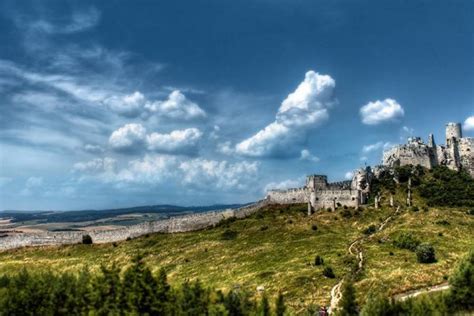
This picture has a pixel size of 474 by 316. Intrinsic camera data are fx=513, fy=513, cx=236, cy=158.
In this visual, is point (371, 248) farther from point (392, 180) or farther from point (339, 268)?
point (392, 180)

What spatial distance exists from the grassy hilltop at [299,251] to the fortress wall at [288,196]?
170 inches

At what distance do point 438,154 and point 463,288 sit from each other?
9230 cm

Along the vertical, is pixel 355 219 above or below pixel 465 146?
below

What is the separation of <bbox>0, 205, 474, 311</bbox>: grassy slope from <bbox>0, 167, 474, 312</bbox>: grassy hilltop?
0.42 feet

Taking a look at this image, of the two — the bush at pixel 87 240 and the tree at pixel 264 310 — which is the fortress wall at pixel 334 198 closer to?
the bush at pixel 87 240

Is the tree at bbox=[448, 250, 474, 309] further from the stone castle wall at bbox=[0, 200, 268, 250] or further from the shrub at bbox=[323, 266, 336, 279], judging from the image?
the stone castle wall at bbox=[0, 200, 268, 250]

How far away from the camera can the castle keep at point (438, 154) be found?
12988 cm

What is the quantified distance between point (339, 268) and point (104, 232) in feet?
236

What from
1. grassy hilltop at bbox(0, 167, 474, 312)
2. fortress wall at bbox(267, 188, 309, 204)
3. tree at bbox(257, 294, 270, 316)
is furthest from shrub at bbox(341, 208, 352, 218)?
tree at bbox(257, 294, 270, 316)

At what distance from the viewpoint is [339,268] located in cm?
6900

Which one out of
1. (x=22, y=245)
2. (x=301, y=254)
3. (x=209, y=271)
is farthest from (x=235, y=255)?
(x=22, y=245)

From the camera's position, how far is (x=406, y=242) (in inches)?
2987

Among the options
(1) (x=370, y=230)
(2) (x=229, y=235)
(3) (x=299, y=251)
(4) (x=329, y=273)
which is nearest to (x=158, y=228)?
(2) (x=229, y=235)

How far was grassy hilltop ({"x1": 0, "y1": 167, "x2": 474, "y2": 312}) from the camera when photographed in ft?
212
